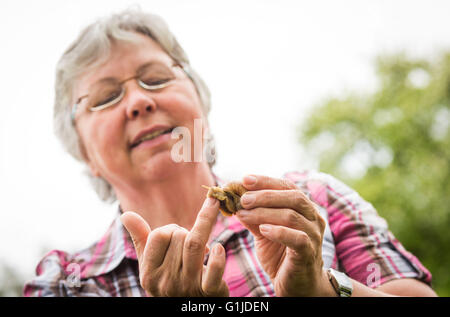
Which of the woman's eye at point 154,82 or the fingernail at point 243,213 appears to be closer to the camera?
the fingernail at point 243,213

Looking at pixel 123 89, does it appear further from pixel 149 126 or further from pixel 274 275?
pixel 274 275

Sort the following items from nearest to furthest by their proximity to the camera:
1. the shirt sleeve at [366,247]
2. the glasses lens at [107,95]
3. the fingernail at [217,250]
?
the fingernail at [217,250], the shirt sleeve at [366,247], the glasses lens at [107,95]

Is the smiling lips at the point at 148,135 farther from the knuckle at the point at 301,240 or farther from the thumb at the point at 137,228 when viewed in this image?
the knuckle at the point at 301,240

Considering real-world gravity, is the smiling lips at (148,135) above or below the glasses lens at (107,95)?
below

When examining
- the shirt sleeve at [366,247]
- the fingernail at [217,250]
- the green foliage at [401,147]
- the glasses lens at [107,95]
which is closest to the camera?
the fingernail at [217,250]

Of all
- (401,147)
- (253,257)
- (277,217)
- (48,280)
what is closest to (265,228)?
(277,217)

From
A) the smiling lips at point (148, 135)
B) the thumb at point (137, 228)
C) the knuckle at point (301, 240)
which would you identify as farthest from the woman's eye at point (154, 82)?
the knuckle at point (301, 240)

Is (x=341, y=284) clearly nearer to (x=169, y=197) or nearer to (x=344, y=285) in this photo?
(x=344, y=285)
